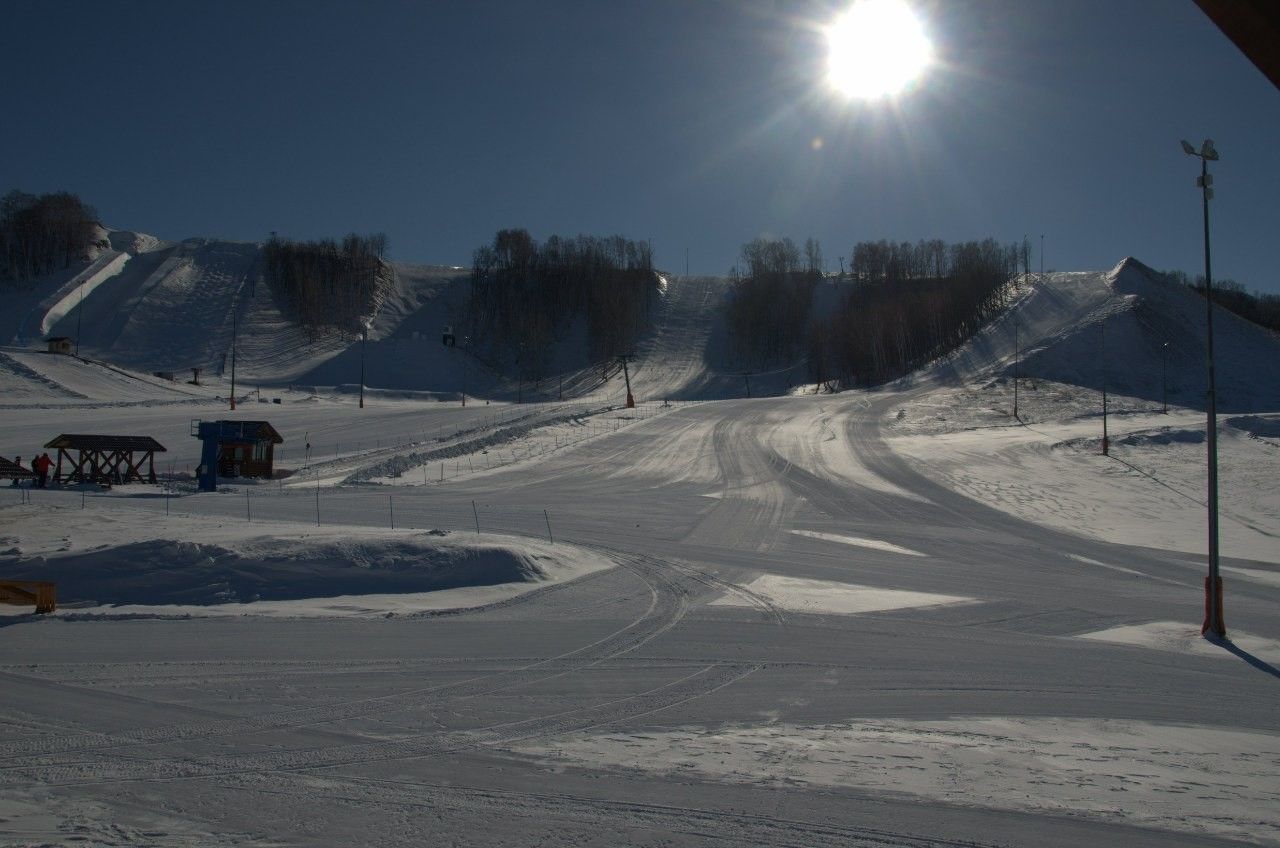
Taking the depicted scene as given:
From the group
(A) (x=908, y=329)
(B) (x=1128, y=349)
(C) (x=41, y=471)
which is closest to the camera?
(C) (x=41, y=471)

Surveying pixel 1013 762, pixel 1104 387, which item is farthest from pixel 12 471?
pixel 1104 387

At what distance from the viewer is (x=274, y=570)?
16.2m

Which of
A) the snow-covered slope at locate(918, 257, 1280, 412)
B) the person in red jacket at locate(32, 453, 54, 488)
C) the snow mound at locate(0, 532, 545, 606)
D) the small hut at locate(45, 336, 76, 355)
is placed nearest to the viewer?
the snow mound at locate(0, 532, 545, 606)

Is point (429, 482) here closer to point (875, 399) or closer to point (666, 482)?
point (666, 482)

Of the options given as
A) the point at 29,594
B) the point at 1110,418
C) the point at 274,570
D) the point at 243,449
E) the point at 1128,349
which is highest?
the point at 1128,349

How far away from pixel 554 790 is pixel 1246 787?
5.74 meters

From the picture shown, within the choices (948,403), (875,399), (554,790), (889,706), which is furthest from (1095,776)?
(875,399)

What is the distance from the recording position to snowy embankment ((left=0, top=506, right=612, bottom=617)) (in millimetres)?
14914

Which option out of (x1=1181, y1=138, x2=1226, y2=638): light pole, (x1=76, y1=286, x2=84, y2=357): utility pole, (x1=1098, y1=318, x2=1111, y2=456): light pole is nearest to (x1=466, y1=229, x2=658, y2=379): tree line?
(x1=76, y1=286, x2=84, y2=357): utility pole

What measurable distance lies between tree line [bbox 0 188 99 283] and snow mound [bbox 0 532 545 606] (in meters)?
126

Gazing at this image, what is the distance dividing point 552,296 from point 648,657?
415 feet

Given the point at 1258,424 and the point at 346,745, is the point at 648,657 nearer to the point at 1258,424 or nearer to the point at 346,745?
the point at 346,745

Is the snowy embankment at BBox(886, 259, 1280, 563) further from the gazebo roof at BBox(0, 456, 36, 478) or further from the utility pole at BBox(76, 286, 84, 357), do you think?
the utility pole at BBox(76, 286, 84, 357)

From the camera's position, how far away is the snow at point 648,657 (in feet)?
22.3
